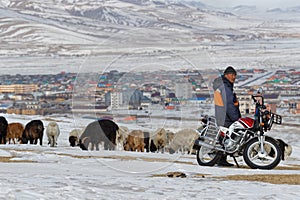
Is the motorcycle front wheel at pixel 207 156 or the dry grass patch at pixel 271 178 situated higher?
the motorcycle front wheel at pixel 207 156

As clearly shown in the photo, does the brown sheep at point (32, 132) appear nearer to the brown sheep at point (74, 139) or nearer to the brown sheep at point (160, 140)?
the brown sheep at point (74, 139)

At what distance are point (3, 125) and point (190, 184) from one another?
13.5 metres

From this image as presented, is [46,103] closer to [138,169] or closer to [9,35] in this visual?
[138,169]

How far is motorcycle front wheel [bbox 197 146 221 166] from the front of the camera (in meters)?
10.9

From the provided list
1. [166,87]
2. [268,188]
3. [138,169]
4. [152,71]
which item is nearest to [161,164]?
[138,169]

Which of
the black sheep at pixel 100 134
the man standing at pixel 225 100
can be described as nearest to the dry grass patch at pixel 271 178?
the man standing at pixel 225 100

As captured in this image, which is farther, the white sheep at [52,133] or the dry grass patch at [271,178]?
the white sheep at [52,133]

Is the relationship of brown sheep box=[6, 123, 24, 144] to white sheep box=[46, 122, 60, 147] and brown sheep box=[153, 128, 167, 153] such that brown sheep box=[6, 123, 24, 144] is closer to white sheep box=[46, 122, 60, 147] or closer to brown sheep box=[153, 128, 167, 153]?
white sheep box=[46, 122, 60, 147]

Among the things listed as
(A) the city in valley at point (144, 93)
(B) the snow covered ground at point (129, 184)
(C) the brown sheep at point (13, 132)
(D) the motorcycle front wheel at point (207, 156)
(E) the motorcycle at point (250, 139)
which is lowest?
(B) the snow covered ground at point (129, 184)

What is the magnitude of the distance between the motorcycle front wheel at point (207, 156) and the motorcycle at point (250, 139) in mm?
98

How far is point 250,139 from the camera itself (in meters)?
10.5

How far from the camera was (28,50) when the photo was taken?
5940 inches

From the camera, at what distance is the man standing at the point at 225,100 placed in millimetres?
10281

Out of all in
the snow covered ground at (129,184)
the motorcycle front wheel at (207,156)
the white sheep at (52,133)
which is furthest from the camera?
the white sheep at (52,133)
